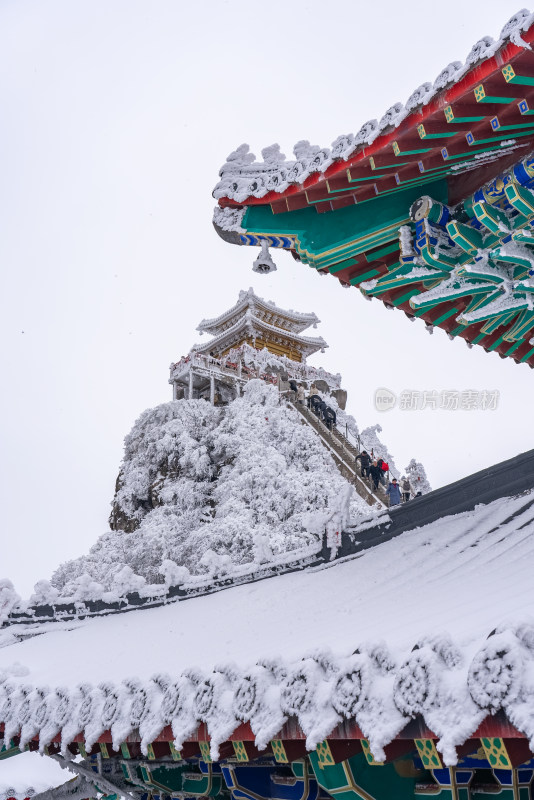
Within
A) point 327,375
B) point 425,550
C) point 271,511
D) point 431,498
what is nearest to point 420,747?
point 425,550

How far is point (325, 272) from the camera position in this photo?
595cm

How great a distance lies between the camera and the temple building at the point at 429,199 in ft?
13.9

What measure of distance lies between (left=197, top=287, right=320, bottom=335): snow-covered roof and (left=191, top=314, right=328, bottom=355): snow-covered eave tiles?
0.67 metres

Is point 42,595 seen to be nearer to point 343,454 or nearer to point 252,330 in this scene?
point 343,454

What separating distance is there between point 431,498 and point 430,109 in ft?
8.57

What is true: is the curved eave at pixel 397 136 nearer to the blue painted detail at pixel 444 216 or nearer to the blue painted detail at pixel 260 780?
the blue painted detail at pixel 444 216

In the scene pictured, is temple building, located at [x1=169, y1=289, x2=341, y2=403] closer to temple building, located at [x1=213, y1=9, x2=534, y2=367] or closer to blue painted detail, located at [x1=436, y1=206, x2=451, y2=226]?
temple building, located at [x1=213, y1=9, x2=534, y2=367]

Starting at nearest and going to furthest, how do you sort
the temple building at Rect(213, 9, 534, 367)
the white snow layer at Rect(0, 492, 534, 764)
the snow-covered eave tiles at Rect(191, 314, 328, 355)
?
the white snow layer at Rect(0, 492, 534, 764)
the temple building at Rect(213, 9, 534, 367)
the snow-covered eave tiles at Rect(191, 314, 328, 355)

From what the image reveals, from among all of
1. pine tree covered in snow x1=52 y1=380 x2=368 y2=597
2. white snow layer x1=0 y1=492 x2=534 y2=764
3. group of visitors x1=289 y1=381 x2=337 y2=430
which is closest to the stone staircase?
group of visitors x1=289 y1=381 x2=337 y2=430

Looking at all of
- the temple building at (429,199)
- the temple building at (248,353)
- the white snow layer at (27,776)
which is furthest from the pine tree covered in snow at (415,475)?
the temple building at (429,199)

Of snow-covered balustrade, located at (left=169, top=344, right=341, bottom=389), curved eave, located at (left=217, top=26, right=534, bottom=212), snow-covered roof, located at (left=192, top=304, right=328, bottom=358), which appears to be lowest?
curved eave, located at (left=217, top=26, right=534, bottom=212)

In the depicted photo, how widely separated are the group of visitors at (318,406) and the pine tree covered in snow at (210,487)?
1.22 m

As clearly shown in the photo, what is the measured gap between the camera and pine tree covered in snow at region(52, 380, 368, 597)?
2209cm

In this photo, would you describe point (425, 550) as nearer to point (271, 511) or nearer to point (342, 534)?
point (342, 534)
